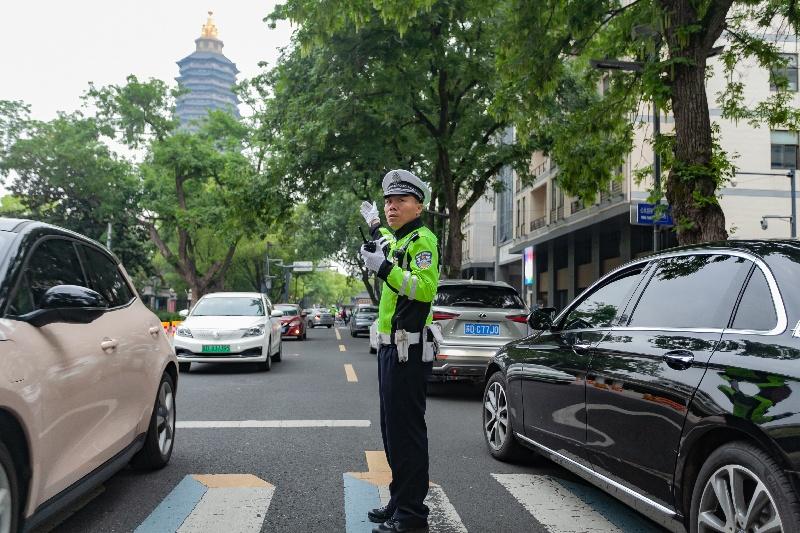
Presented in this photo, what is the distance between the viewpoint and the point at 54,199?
34969mm

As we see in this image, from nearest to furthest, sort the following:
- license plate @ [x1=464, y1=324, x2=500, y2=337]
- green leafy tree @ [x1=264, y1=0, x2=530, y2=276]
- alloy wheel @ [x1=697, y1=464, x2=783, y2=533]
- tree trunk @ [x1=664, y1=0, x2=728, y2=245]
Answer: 1. alloy wheel @ [x1=697, y1=464, x2=783, y2=533]
2. tree trunk @ [x1=664, y1=0, x2=728, y2=245]
3. license plate @ [x1=464, y1=324, x2=500, y2=337]
4. green leafy tree @ [x1=264, y1=0, x2=530, y2=276]

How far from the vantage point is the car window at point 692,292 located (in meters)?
3.22

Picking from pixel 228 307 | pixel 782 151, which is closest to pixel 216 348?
pixel 228 307

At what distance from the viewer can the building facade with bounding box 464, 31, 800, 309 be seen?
2358 centimetres

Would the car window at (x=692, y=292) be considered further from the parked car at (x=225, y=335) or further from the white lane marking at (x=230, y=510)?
the parked car at (x=225, y=335)

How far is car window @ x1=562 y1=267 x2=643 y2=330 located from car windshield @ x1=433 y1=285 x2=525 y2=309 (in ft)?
13.7

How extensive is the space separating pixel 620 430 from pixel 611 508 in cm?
96

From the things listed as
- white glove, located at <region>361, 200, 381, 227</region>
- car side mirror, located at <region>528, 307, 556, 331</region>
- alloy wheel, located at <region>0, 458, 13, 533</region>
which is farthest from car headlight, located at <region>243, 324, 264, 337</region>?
alloy wheel, located at <region>0, 458, 13, 533</region>

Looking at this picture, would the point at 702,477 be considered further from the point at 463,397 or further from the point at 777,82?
the point at 777,82

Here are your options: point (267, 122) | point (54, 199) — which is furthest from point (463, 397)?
point (54, 199)

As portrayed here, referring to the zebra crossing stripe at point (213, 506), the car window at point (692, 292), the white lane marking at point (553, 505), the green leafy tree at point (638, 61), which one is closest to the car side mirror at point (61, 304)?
the zebra crossing stripe at point (213, 506)

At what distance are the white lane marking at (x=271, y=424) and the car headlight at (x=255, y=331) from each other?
16.4ft

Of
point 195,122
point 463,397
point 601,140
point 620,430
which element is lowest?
point 463,397

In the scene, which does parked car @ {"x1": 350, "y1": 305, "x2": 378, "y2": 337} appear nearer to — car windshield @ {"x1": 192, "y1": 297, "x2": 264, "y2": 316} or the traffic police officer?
car windshield @ {"x1": 192, "y1": 297, "x2": 264, "y2": 316}
